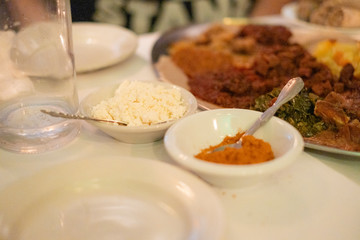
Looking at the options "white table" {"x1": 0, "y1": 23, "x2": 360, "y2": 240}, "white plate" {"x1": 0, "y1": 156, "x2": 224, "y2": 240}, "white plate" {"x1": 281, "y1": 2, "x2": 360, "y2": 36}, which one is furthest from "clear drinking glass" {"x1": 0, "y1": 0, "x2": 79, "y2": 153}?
"white plate" {"x1": 281, "y1": 2, "x2": 360, "y2": 36}

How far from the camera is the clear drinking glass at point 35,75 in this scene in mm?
1017

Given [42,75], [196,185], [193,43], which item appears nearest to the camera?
[196,185]

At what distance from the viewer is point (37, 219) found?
0.74 meters

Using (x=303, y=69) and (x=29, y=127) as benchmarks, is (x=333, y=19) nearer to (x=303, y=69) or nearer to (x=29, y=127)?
(x=303, y=69)

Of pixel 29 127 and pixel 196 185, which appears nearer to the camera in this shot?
pixel 196 185

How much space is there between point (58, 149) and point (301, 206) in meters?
0.64

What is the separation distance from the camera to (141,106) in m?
1.00

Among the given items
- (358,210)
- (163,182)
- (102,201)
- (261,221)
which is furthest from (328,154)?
(102,201)

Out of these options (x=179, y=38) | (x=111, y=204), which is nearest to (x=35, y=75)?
(x=111, y=204)

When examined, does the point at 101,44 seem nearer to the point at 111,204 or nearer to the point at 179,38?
the point at 179,38

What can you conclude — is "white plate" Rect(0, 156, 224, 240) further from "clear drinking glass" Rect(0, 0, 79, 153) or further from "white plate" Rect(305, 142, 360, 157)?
"white plate" Rect(305, 142, 360, 157)

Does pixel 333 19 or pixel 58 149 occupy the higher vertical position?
pixel 333 19

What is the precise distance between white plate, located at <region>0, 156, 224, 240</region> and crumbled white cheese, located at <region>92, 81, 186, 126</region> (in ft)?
0.60

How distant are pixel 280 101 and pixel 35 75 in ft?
2.40
